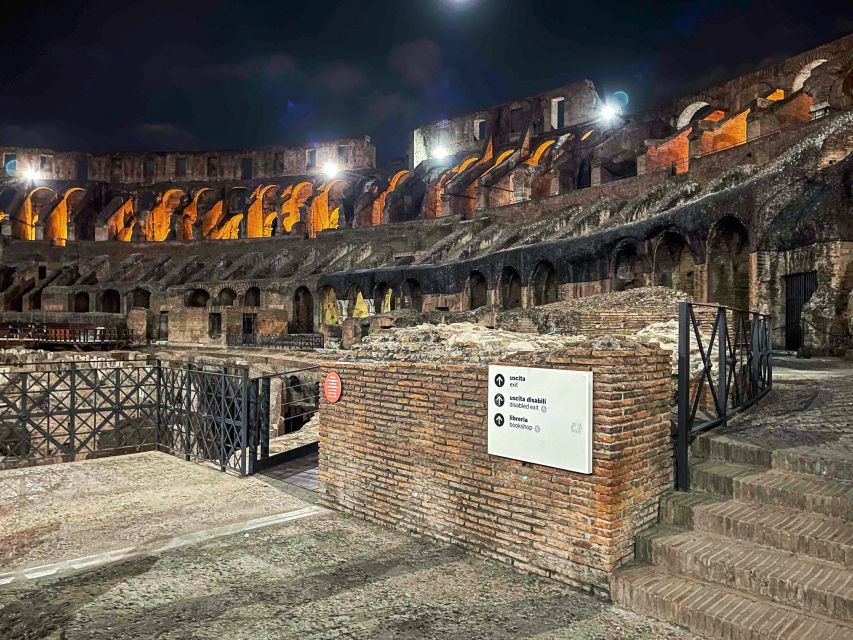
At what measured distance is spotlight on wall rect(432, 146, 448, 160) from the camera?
51388 millimetres

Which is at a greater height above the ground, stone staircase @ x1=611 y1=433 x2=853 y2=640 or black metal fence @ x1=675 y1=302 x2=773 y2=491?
black metal fence @ x1=675 y1=302 x2=773 y2=491

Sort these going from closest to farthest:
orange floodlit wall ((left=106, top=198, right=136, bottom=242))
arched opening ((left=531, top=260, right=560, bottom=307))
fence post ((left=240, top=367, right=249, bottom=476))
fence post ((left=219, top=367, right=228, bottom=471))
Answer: fence post ((left=240, top=367, right=249, bottom=476)) → fence post ((left=219, top=367, right=228, bottom=471)) → arched opening ((left=531, top=260, right=560, bottom=307)) → orange floodlit wall ((left=106, top=198, right=136, bottom=242))

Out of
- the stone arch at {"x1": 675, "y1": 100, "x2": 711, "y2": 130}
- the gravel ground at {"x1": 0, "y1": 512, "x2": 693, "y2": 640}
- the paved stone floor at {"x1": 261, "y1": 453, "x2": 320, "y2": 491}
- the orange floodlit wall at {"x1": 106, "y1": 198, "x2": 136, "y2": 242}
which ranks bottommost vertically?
the paved stone floor at {"x1": 261, "y1": 453, "x2": 320, "y2": 491}

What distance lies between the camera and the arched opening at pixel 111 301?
39803 millimetres

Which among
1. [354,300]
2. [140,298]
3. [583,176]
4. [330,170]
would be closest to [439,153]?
[330,170]

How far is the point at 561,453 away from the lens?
443 cm

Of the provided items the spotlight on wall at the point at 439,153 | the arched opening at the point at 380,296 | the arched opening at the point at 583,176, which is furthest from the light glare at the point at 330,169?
the arched opening at the point at 380,296

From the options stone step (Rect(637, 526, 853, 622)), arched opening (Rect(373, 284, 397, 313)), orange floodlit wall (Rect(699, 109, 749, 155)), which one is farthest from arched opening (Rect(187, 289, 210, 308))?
stone step (Rect(637, 526, 853, 622))

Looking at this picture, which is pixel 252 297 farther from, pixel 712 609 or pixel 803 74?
pixel 712 609

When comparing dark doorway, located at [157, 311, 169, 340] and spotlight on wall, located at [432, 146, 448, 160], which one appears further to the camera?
spotlight on wall, located at [432, 146, 448, 160]

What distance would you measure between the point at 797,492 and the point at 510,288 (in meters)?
22.6

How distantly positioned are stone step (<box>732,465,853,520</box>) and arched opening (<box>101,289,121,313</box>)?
41.9 meters

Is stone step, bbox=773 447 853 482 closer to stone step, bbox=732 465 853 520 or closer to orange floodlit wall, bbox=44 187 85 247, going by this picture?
stone step, bbox=732 465 853 520

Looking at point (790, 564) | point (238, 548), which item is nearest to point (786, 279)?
point (790, 564)
